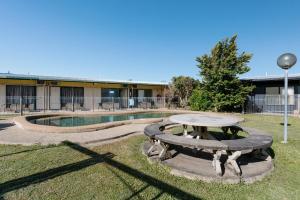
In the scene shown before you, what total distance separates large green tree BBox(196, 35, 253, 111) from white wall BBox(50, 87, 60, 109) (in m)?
14.9

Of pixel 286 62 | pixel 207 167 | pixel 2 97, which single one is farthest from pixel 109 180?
pixel 2 97

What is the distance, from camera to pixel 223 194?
3.15 metres

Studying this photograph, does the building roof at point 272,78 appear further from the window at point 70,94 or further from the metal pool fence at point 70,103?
the window at point 70,94

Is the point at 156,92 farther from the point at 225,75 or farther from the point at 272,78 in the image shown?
the point at 272,78

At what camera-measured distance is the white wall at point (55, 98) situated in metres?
18.4

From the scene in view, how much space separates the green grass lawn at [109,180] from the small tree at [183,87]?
15.6 meters

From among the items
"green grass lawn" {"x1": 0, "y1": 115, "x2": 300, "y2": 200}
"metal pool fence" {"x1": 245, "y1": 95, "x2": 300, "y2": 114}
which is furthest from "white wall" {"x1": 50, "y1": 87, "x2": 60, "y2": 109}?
"metal pool fence" {"x1": 245, "y1": 95, "x2": 300, "y2": 114}

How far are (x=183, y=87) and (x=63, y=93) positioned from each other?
13.1 meters

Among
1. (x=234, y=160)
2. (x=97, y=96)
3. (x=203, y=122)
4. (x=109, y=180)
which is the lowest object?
(x=109, y=180)

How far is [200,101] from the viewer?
18031 mm

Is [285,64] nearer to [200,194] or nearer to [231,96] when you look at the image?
[200,194]

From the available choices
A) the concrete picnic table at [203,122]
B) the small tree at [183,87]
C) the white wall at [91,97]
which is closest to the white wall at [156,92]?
the small tree at [183,87]

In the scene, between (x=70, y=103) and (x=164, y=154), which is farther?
(x=70, y=103)

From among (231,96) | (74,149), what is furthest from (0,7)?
(231,96)
